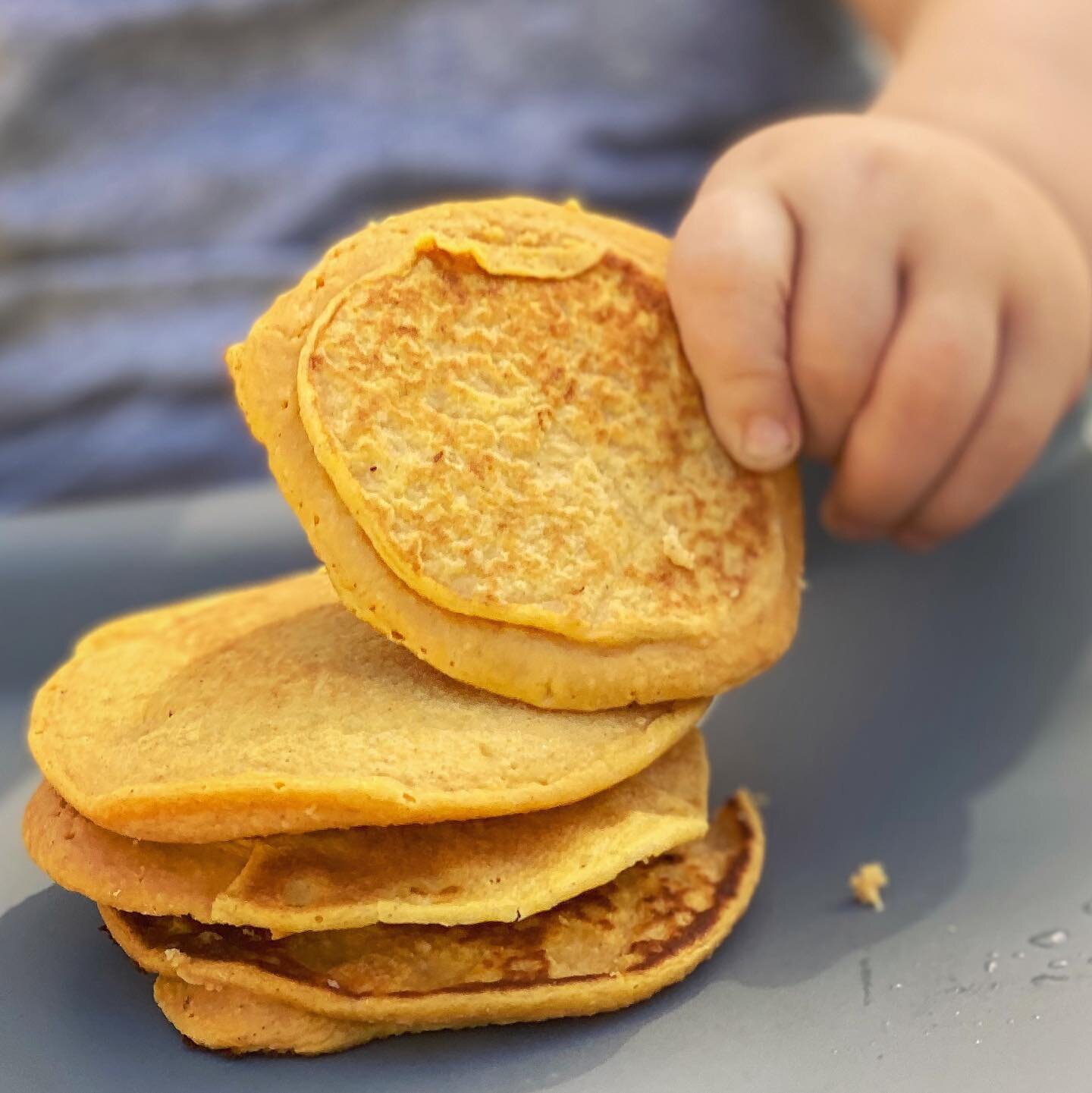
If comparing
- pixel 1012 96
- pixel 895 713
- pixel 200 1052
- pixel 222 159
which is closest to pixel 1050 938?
pixel 895 713

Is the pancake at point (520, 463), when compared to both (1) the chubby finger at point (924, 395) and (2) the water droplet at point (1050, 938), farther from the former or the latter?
(2) the water droplet at point (1050, 938)

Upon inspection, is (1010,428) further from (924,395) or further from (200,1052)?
(200,1052)

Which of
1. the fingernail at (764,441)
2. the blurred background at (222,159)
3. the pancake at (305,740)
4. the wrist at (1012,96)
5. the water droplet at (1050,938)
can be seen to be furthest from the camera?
the blurred background at (222,159)

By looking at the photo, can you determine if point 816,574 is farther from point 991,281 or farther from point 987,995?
point 987,995

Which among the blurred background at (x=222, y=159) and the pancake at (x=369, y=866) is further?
the blurred background at (x=222, y=159)

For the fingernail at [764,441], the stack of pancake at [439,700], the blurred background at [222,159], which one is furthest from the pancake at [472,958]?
the blurred background at [222,159]

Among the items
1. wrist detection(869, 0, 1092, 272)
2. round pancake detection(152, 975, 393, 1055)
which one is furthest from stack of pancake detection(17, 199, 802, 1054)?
wrist detection(869, 0, 1092, 272)

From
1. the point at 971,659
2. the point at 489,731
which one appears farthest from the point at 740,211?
the point at 971,659

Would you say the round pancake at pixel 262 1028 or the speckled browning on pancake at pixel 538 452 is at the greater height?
the speckled browning on pancake at pixel 538 452
